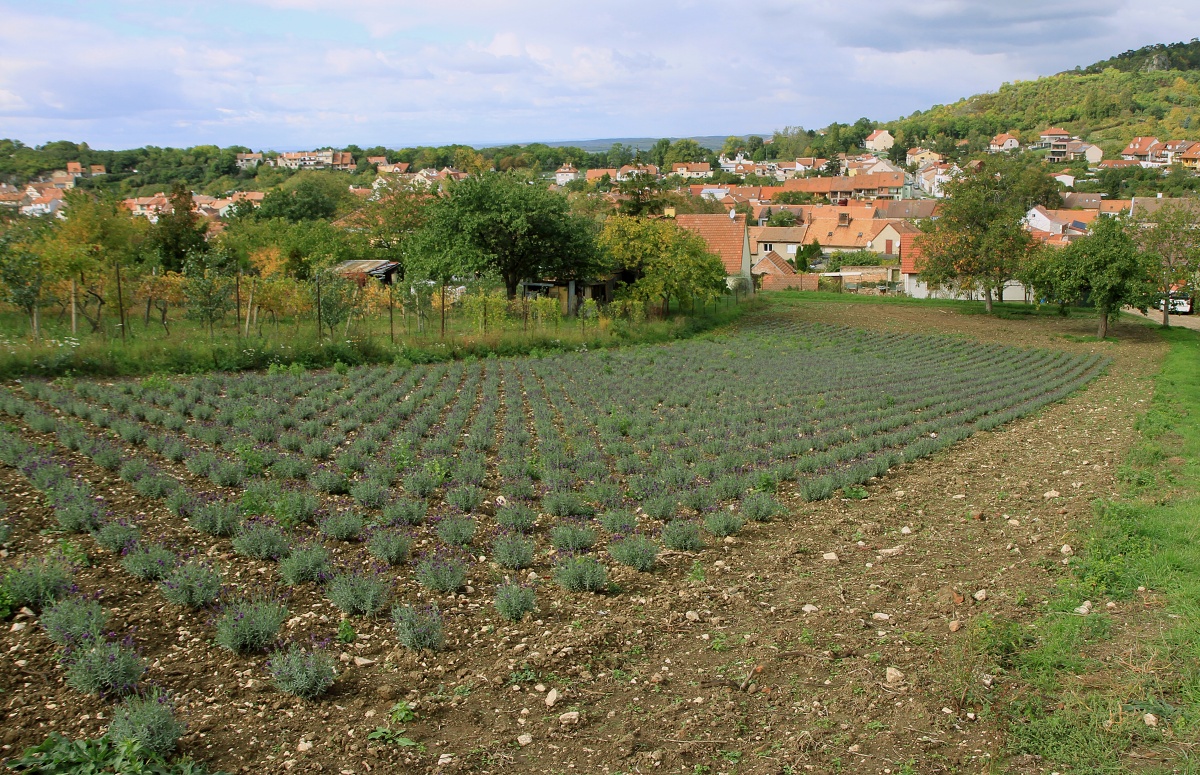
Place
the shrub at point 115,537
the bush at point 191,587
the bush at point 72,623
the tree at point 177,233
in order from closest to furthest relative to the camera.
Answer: the bush at point 72,623 → the bush at point 191,587 → the shrub at point 115,537 → the tree at point 177,233

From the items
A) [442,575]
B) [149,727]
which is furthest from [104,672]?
[442,575]

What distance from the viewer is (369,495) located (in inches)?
358

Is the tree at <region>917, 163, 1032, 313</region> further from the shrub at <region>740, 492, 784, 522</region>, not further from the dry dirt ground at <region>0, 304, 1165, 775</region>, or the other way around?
the shrub at <region>740, 492, 784, 522</region>

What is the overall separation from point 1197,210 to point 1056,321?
774 centimetres

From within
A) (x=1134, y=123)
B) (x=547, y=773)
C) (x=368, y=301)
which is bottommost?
(x=547, y=773)

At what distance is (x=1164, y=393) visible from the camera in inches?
760

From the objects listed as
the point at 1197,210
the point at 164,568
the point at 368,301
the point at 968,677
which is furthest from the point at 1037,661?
the point at 1197,210

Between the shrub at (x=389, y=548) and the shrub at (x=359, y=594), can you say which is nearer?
the shrub at (x=359, y=594)

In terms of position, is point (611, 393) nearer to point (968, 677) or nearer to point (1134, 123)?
point (968, 677)

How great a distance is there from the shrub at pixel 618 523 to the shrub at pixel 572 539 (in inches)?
18.5

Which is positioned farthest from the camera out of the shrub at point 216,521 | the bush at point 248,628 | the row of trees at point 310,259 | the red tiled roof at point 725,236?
the red tiled roof at point 725,236

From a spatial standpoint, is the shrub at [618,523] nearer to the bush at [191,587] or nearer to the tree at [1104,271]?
the bush at [191,587]

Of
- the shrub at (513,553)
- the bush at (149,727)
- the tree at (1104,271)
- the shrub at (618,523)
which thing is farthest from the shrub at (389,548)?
the tree at (1104,271)

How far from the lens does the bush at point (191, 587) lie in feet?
A: 20.2
